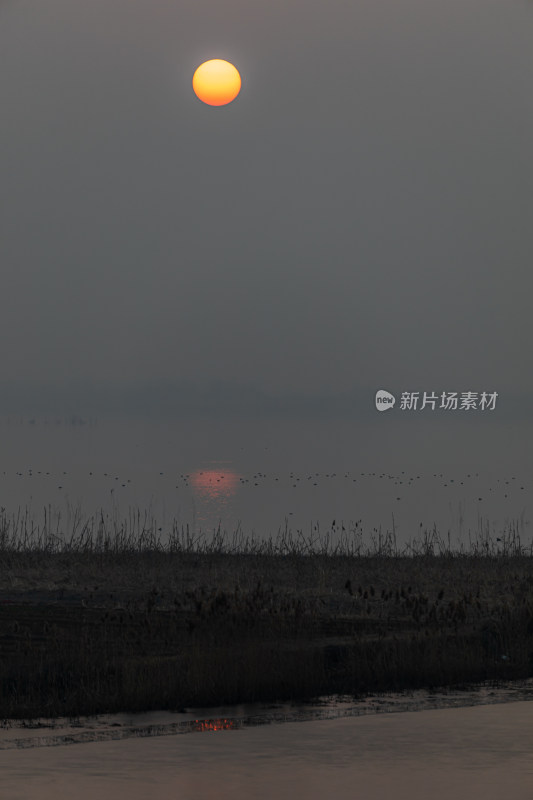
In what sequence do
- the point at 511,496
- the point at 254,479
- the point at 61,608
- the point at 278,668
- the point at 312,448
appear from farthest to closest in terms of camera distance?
the point at 312,448 < the point at 254,479 < the point at 511,496 < the point at 61,608 < the point at 278,668

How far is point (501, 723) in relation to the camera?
11.5 metres

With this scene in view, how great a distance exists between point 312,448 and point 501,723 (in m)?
95.2

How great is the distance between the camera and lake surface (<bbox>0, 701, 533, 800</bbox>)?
9.17m

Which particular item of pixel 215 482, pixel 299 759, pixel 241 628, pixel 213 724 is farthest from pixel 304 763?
pixel 215 482

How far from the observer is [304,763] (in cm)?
1002

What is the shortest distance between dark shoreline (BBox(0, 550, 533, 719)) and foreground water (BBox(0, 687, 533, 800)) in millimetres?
751

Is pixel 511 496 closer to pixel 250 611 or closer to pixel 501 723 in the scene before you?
pixel 250 611

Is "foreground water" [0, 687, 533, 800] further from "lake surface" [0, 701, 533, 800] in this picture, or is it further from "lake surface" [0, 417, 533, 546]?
"lake surface" [0, 417, 533, 546]

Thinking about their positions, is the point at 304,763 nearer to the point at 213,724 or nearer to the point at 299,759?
the point at 299,759

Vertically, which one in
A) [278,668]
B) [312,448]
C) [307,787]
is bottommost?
[307,787]

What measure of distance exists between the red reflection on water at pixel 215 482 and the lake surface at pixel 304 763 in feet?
140

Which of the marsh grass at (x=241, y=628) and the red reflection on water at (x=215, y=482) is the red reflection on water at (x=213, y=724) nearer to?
the marsh grass at (x=241, y=628)

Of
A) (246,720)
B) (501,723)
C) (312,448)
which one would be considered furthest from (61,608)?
(312,448)

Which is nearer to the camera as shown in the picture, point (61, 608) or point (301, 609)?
point (301, 609)
